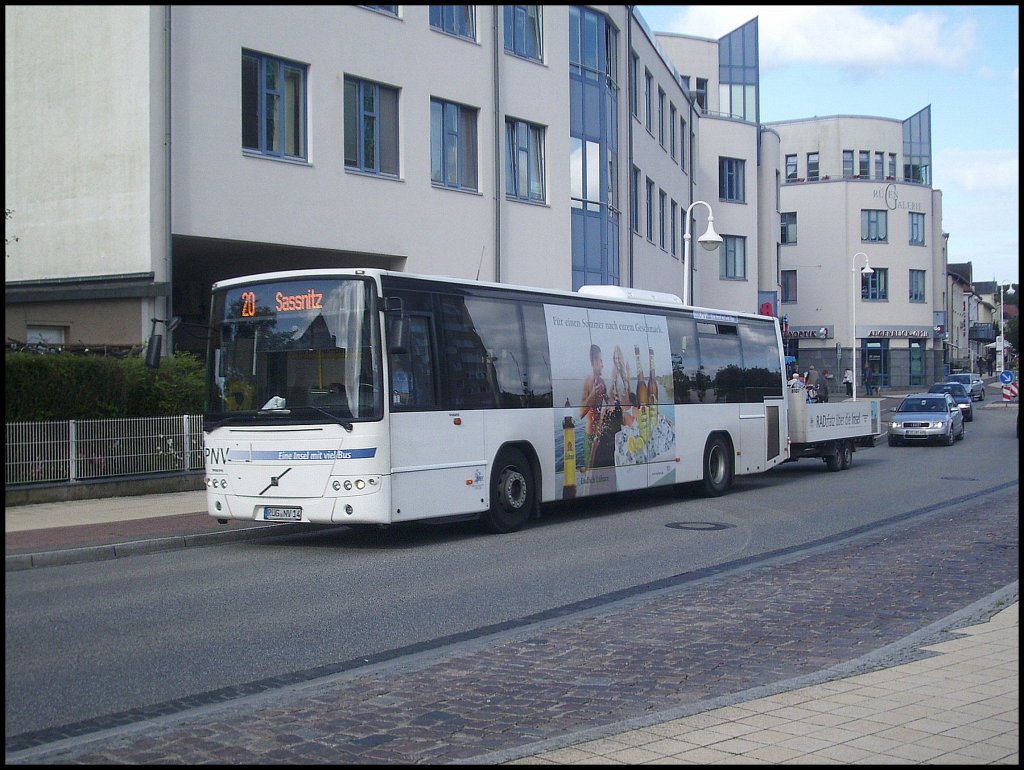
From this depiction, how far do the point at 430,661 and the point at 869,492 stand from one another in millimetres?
14436

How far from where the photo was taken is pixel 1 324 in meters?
6.10

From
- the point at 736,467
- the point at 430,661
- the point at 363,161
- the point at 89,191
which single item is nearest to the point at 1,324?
the point at 430,661

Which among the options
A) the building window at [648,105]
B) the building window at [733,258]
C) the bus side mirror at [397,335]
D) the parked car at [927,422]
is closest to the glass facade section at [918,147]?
the building window at [733,258]

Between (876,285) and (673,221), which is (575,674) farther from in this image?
(876,285)

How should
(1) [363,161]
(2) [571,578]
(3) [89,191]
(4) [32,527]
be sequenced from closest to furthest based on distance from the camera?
(2) [571,578] → (4) [32,527] → (3) [89,191] → (1) [363,161]

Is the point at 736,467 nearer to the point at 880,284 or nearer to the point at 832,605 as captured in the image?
the point at 832,605

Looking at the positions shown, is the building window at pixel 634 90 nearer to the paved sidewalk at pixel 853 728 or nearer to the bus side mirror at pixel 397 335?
the bus side mirror at pixel 397 335

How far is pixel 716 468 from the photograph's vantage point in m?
20.0

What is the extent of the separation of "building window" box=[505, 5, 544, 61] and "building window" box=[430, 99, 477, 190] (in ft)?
9.22

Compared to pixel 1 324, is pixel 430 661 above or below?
below

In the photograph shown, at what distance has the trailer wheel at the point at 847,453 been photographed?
25.7 metres

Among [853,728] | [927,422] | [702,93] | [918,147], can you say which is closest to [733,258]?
[702,93]

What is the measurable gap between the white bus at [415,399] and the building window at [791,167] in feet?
231

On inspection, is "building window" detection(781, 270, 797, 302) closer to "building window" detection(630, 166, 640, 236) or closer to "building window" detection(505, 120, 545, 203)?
"building window" detection(630, 166, 640, 236)
